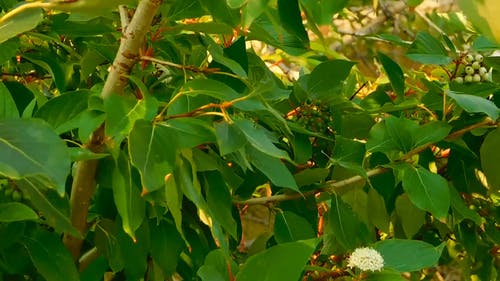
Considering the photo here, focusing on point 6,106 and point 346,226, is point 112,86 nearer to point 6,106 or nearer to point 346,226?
point 6,106

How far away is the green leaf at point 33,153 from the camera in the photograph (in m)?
0.60

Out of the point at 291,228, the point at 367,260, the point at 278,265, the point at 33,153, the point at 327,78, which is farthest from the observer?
the point at 327,78

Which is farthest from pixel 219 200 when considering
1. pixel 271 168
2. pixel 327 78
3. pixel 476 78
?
pixel 476 78

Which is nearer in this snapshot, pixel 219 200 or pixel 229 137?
pixel 229 137

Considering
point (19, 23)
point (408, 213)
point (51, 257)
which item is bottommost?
point (408, 213)

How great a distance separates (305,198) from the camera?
1.04 meters

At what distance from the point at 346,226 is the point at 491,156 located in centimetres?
20

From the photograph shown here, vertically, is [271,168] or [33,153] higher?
[33,153]

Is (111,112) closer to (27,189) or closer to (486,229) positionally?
(27,189)

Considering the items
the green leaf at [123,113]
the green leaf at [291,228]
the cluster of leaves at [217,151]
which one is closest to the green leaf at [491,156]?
the cluster of leaves at [217,151]

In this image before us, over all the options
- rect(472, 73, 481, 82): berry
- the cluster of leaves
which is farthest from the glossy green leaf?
rect(472, 73, 481, 82): berry

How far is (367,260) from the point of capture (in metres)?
0.84

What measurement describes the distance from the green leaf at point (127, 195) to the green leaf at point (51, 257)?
10 cm

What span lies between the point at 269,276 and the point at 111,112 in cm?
21
